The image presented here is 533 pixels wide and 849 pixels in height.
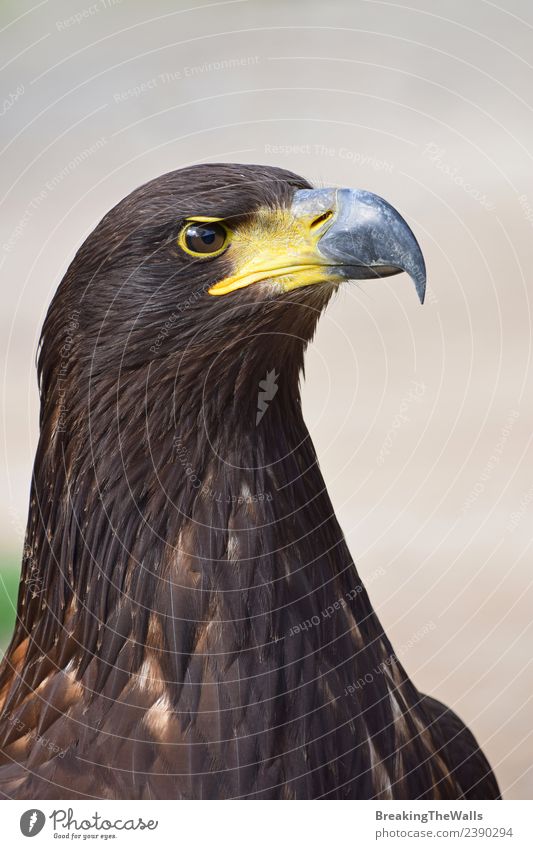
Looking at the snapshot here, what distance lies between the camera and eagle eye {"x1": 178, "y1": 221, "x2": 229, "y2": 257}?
1753 millimetres

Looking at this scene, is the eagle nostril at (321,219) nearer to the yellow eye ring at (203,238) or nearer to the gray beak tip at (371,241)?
the gray beak tip at (371,241)

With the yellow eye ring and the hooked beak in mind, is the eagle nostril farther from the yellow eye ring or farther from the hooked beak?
the yellow eye ring

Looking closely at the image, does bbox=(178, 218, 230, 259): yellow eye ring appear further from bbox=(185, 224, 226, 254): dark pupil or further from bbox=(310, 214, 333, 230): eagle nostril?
bbox=(310, 214, 333, 230): eagle nostril

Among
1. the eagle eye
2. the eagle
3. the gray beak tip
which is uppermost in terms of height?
the eagle eye

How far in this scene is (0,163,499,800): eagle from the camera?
5.63ft

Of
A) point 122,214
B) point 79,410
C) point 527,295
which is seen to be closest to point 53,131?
point 122,214

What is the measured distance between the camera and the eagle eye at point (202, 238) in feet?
5.75

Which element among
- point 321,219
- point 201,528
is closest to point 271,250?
point 321,219

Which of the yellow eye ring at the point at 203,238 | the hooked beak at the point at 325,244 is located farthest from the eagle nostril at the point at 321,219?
the yellow eye ring at the point at 203,238

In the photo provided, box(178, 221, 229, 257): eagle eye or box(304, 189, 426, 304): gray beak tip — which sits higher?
box(178, 221, 229, 257): eagle eye

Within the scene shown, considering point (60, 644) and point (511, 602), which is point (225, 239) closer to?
point (60, 644)

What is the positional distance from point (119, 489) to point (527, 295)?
158 cm

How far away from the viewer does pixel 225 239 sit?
1.78 m

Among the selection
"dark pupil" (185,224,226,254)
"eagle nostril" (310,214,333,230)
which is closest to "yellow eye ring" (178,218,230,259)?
"dark pupil" (185,224,226,254)
